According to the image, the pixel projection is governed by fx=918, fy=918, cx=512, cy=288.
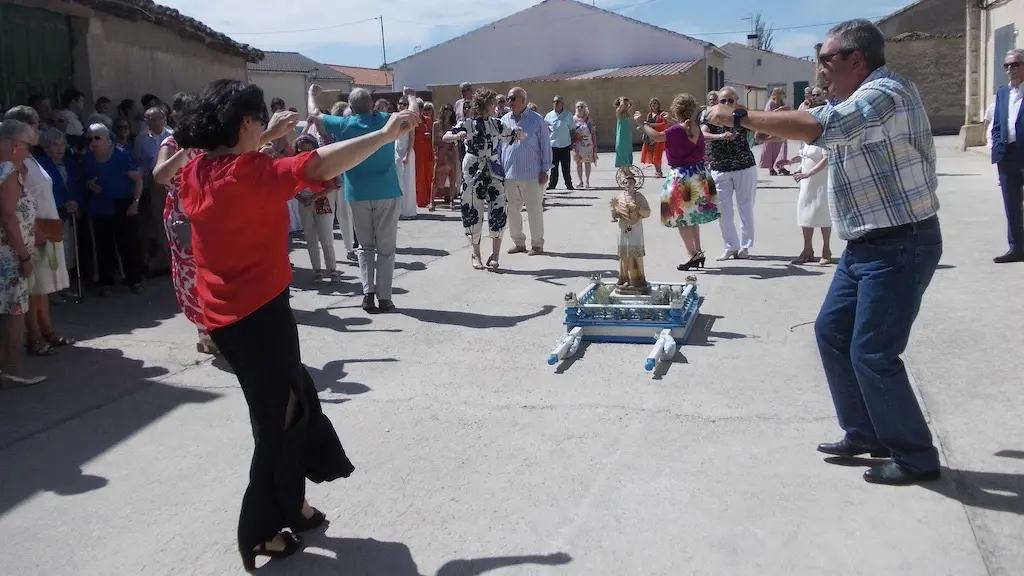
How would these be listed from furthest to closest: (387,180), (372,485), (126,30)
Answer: (126,30)
(387,180)
(372,485)

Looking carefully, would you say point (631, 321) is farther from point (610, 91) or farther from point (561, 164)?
point (610, 91)

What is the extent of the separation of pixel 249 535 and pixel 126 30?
28.7ft

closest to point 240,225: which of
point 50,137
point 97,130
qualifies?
point 50,137

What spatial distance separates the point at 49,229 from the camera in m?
6.80

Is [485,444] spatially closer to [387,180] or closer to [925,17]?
[387,180]

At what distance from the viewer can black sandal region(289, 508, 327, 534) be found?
3.77 meters

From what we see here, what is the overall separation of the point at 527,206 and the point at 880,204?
7124 mm

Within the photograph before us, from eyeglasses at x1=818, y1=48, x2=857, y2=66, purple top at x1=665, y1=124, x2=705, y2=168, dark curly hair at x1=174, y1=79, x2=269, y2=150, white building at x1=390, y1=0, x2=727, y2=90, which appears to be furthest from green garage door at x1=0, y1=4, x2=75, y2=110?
white building at x1=390, y1=0, x2=727, y2=90

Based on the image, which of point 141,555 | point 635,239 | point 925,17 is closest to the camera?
point 141,555

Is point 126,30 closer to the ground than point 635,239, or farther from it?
farther from it

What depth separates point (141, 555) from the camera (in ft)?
12.3

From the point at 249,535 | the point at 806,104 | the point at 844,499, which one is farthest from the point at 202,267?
the point at 806,104

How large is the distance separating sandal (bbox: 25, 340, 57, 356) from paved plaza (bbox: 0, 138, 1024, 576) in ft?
0.70

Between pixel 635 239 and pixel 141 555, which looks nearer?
pixel 141 555
